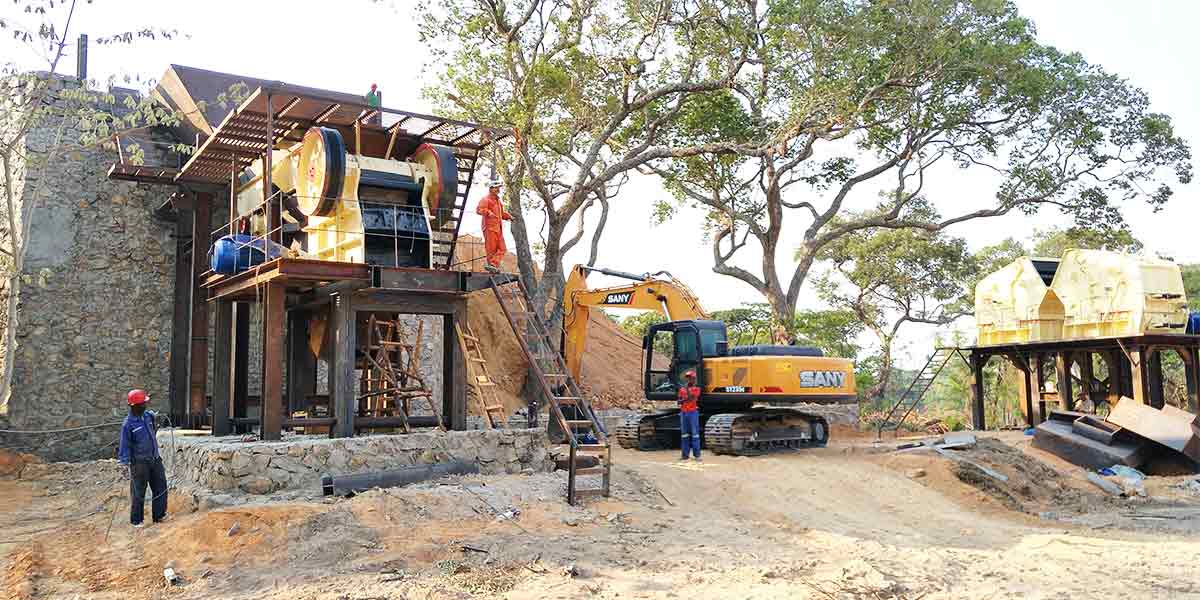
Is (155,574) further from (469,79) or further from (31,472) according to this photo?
(469,79)

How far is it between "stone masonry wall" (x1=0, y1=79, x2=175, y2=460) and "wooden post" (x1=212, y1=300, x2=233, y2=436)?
11.9ft

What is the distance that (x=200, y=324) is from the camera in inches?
672

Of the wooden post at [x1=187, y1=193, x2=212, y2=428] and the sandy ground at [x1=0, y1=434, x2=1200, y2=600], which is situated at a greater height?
the wooden post at [x1=187, y1=193, x2=212, y2=428]

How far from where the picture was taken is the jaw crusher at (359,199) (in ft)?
41.7

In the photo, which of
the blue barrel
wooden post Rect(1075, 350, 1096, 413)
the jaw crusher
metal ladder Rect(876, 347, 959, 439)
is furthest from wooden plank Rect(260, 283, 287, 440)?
wooden post Rect(1075, 350, 1096, 413)

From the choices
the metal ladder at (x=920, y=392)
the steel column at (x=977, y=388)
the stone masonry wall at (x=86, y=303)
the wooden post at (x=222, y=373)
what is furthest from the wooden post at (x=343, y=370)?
the steel column at (x=977, y=388)

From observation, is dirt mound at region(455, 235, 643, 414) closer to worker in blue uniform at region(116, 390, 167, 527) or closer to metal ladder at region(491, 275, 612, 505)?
metal ladder at region(491, 275, 612, 505)

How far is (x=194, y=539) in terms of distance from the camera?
9234mm

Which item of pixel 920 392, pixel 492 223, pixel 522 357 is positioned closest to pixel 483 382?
pixel 492 223

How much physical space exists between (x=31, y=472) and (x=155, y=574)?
28.6 ft

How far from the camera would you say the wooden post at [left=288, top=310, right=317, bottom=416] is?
15211 mm

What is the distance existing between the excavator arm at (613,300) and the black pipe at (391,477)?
5.36 m

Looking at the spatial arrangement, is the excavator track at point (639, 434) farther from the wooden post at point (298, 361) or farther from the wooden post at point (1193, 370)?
the wooden post at point (1193, 370)

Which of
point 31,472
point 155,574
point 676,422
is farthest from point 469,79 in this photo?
point 155,574
